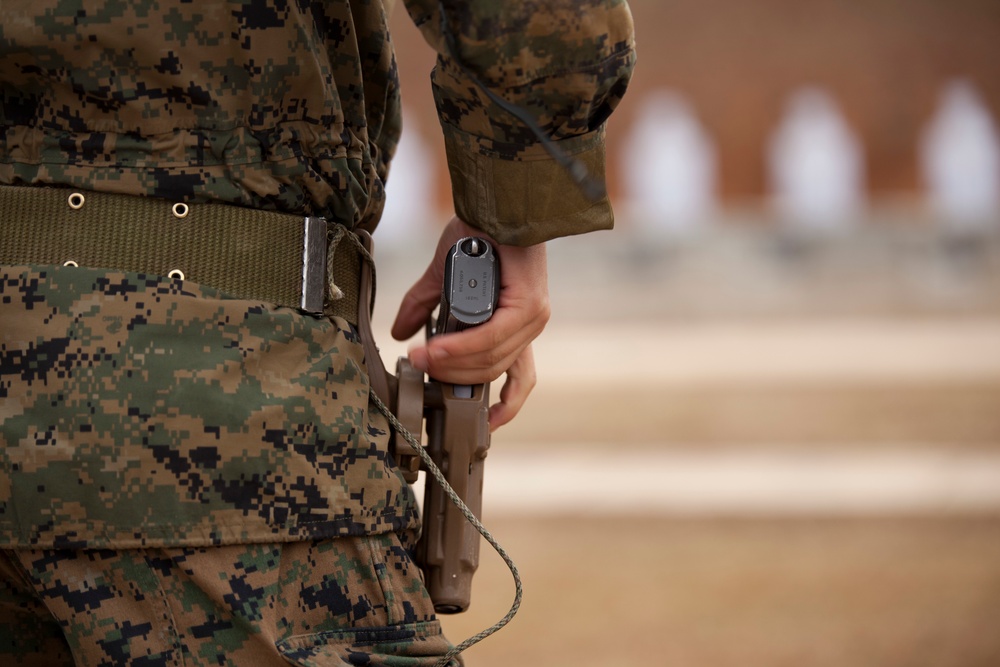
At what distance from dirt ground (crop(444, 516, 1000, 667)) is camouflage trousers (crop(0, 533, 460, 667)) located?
2182 millimetres

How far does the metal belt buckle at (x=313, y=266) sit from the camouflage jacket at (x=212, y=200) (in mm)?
16

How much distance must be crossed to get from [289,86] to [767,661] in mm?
2540

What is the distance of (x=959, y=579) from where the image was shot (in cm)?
362

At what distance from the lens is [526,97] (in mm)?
897

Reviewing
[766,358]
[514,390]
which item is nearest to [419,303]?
[514,390]

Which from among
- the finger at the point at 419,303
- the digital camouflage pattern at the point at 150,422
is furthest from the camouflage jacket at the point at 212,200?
the finger at the point at 419,303

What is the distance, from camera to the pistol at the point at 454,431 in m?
0.98

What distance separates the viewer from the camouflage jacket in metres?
0.81

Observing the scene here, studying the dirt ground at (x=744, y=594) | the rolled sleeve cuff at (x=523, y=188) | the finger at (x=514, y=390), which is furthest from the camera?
the dirt ground at (x=744, y=594)

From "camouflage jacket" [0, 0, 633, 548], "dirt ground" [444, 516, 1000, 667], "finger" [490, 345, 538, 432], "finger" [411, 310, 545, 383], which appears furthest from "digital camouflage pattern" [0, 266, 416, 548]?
"dirt ground" [444, 516, 1000, 667]

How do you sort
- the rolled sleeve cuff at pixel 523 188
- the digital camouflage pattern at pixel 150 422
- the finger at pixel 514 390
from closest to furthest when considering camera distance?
the digital camouflage pattern at pixel 150 422
the rolled sleeve cuff at pixel 523 188
the finger at pixel 514 390

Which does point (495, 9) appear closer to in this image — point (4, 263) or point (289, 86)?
point (289, 86)

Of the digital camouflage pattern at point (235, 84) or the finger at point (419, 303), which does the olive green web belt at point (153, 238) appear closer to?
the digital camouflage pattern at point (235, 84)

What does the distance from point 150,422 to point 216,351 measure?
0.07 m
